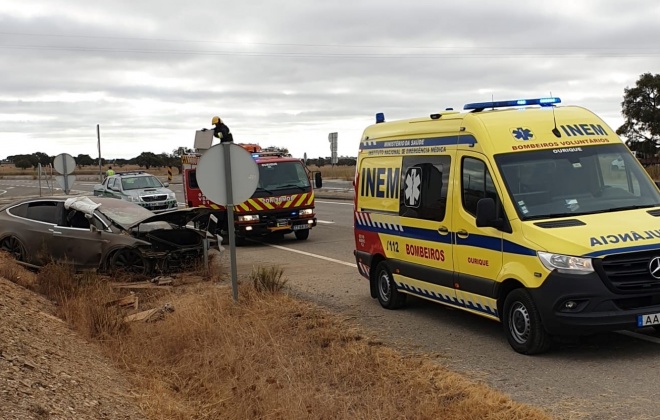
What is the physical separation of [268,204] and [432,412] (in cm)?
1300

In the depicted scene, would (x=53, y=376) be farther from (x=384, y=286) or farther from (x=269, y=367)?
(x=384, y=286)

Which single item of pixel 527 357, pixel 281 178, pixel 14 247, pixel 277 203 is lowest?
pixel 527 357

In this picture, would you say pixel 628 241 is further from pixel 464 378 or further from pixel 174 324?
pixel 174 324

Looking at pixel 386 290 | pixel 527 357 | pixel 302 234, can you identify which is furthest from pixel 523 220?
pixel 302 234

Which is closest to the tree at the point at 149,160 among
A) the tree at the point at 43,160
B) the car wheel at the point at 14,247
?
the tree at the point at 43,160

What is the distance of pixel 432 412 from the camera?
17.2ft

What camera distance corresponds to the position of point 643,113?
5191 centimetres

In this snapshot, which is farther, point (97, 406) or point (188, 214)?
point (188, 214)

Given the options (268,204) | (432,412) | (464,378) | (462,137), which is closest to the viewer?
(432,412)

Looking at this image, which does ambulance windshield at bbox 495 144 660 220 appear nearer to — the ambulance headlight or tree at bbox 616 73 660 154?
the ambulance headlight

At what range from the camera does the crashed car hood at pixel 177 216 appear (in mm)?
12672

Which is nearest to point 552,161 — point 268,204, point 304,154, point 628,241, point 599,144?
point 599,144

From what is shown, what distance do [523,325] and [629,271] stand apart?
1.11 metres

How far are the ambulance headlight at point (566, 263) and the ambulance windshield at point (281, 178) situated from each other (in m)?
11.8
